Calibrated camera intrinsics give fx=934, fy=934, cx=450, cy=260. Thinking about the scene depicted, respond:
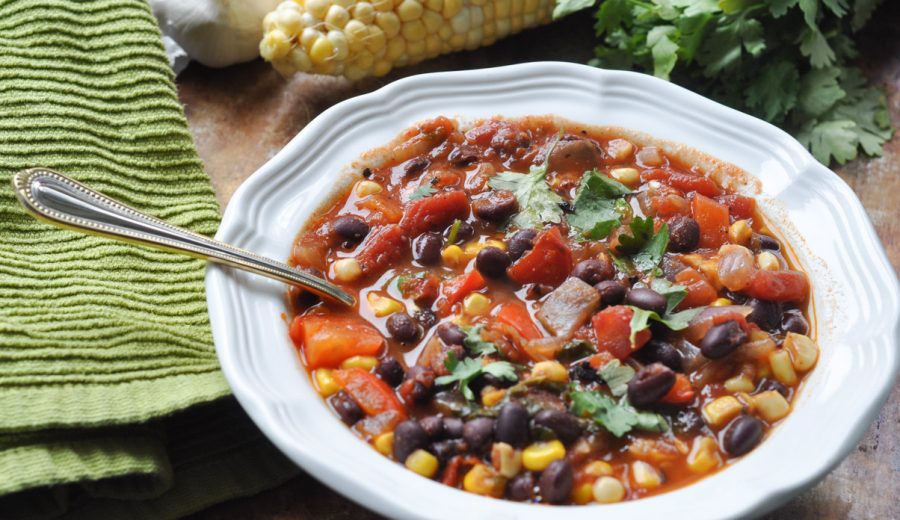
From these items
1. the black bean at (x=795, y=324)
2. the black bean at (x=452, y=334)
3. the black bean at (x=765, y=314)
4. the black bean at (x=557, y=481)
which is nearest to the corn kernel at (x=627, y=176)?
the black bean at (x=765, y=314)

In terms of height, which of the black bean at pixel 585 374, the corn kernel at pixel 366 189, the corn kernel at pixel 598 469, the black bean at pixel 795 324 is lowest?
the black bean at pixel 795 324

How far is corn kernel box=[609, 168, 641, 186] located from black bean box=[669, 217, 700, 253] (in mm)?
A: 455

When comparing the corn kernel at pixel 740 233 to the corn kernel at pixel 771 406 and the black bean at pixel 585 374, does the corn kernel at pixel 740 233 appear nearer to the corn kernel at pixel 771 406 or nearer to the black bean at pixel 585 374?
the corn kernel at pixel 771 406

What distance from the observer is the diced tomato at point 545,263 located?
463 centimetres

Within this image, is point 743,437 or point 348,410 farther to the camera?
point 348,410

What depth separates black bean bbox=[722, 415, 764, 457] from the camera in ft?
13.1

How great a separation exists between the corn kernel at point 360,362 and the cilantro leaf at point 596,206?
134 cm

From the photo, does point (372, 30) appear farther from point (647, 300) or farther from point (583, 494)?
point (583, 494)

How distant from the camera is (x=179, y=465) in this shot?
442 cm

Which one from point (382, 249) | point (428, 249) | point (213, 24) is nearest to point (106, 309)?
point (382, 249)

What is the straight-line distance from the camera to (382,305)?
15.1 ft

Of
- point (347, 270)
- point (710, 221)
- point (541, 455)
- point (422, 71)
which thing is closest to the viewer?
point (541, 455)

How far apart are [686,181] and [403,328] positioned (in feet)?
6.10

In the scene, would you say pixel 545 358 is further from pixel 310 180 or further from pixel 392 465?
pixel 310 180
